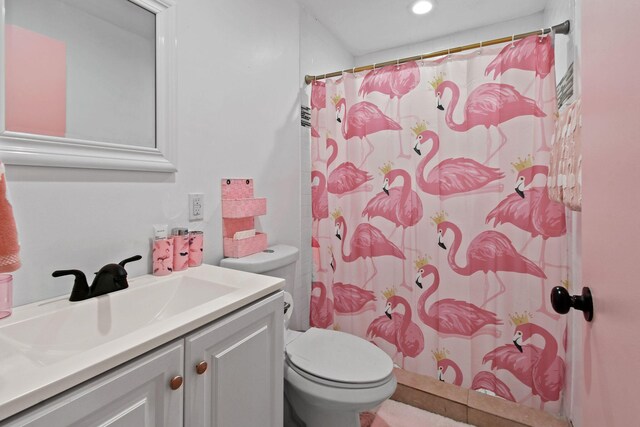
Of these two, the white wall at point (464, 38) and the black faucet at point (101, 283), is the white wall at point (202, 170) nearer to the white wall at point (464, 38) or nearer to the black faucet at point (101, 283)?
the black faucet at point (101, 283)

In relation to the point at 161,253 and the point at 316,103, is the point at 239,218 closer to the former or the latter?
the point at 161,253

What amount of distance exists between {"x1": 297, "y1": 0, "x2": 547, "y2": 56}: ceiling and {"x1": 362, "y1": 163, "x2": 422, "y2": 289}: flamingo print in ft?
3.53

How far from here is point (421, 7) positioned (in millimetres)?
1917

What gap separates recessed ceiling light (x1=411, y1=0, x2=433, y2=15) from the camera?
1.87m

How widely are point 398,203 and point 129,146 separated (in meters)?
1.30

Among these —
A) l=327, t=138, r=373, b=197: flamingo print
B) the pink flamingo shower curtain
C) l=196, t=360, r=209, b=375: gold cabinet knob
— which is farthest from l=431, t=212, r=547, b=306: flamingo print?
l=196, t=360, r=209, b=375: gold cabinet knob

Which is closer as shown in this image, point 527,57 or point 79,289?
point 79,289

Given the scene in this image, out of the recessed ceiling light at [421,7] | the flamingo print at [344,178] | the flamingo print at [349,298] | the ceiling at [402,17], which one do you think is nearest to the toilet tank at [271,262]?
the flamingo print at [349,298]

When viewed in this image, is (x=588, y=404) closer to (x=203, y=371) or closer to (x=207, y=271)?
(x=203, y=371)

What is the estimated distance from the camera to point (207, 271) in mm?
1153

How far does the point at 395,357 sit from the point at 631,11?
1.75 m

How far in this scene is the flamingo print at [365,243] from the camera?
1.75 metres

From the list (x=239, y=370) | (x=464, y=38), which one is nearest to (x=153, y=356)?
(x=239, y=370)

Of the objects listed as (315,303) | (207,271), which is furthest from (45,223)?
(315,303)
